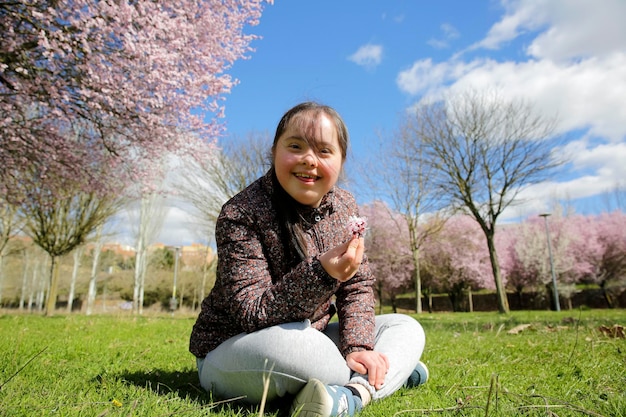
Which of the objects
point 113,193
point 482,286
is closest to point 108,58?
point 113,193

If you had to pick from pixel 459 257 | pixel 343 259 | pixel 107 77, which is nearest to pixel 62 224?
pixel 107 77

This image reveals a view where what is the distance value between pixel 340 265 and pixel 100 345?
277cm

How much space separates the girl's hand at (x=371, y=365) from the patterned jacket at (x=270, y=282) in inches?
2.0

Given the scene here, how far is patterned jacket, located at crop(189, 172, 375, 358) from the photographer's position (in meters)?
1.46

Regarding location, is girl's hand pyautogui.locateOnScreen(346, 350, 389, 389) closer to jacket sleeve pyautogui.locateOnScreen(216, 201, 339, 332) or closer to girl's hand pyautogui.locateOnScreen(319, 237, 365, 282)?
jacket sleeve pyautogui.locateOnScreen(216, 201, 339, 332)

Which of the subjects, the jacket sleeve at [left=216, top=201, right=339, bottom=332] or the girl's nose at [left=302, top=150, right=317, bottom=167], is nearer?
the jacket sleeve at [left=216, top=201, right=339, bottom=332]

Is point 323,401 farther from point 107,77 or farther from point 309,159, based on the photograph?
point 107,77

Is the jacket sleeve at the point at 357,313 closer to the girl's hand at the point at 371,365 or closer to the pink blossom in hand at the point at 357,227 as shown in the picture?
the girl's hand at the point at 371,365

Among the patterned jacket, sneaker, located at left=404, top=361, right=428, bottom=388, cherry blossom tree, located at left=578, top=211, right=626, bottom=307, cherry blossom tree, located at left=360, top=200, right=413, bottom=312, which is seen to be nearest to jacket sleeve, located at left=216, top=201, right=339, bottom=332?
the patterned jacket

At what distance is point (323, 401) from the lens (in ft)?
4.12

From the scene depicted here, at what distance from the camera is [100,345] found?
3236mm

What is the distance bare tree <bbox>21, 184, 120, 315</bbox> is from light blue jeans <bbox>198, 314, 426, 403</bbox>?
1130cm

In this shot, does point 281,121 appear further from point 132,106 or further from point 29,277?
point 29,277

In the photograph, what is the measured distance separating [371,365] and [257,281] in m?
0.55
